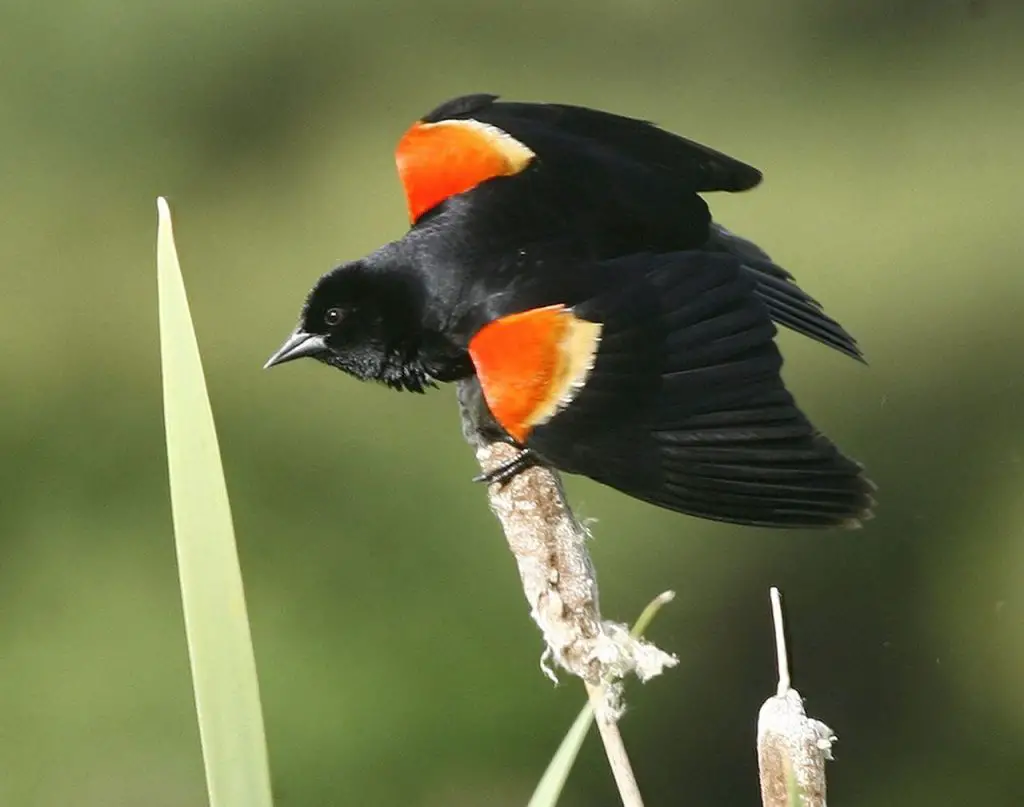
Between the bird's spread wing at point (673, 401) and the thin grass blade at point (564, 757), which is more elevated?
the bird's spread wing at point (673, 401)

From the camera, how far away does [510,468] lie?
0.73 metres

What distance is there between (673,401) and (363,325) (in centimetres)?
29

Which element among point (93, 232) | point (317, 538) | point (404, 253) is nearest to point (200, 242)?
point (93, 232)

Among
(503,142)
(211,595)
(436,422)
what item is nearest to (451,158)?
(503,142)

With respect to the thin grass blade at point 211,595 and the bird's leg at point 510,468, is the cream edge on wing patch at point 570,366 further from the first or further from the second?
the thin grass blade at point 211,595


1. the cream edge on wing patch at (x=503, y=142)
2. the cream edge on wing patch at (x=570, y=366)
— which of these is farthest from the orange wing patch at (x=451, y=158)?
the cream edge on wing patch at (x=570, y=366)

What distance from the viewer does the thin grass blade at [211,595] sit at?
16.5 inches

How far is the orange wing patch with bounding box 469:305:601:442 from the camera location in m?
0.77

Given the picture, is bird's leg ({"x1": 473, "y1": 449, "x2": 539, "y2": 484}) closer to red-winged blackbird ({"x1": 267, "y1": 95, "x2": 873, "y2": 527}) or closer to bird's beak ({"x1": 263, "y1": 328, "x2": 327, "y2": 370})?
red-winged blackbird ({"x1": 267, "y1": 95, "x2": 873, "y2": 527})

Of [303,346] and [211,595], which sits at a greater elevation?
[303,346]

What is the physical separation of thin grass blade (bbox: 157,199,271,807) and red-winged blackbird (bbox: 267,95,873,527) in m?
0.32

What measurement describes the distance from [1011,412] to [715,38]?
933 millimetres

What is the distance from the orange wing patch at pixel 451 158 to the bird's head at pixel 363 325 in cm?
14

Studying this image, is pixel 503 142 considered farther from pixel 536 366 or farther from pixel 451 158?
pixel 536 366
